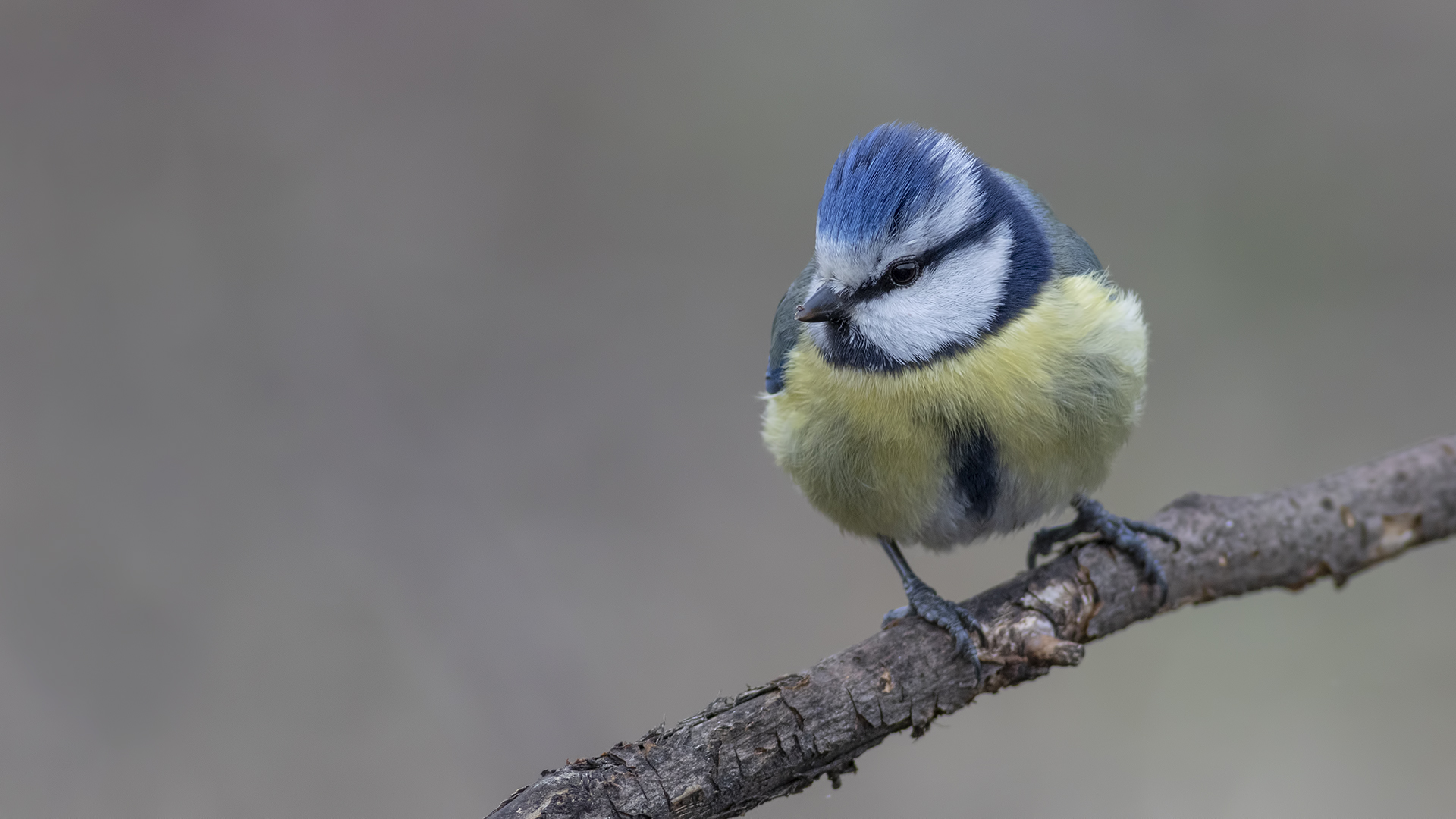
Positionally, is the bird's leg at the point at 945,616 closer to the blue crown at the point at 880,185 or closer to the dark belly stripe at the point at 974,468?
the dark belly stripe at the point at 974,468

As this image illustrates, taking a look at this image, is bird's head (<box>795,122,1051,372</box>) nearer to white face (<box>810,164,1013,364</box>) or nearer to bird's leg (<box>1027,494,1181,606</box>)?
white face (<box>810,164,1013,364</box>)

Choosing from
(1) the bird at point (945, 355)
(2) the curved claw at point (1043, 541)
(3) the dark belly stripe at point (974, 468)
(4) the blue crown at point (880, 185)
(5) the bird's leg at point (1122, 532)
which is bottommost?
(5) the bird's leg at point (1122, 532)

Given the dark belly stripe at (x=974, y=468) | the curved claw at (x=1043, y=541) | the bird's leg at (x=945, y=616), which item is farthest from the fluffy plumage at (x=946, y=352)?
the curved claw at (x=1043, y=541)

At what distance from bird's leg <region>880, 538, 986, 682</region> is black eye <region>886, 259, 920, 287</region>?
468 millimetres

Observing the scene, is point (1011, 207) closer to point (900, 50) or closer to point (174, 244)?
point (900, 50)

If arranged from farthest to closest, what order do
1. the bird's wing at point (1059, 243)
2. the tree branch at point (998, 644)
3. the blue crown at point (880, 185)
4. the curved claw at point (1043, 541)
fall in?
the curved claw at point (1043, 541) < the bird's wing at point (1059, 243) < the blue crown at point (880, 185) < the tree branch at point (998, 644)

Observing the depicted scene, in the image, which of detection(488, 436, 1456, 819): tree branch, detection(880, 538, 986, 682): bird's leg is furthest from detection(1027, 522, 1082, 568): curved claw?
detection(880, 538, 986, 682): bird's leg

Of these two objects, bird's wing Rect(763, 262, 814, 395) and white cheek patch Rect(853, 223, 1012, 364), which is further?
bird's wing Rect(763, 262, 814, 395)

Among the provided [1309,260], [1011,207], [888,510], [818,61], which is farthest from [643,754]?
[1309,260]

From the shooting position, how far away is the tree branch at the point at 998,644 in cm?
121

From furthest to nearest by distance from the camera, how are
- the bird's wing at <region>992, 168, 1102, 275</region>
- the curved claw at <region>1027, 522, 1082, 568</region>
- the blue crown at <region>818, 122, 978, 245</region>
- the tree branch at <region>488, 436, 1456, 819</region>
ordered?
the curved claw at <region>1027, 522, 1082, 568</region> → the bird's wing at <region>992, 168, 1102, 275</region> → the blue crown at <region>818, 122, 978, 245</region> → the tree branch at <region>488, 436, 1456, 819</region>

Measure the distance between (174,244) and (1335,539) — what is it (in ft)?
8.45

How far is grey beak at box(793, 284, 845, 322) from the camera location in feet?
4.88

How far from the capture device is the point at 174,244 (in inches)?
98.9
